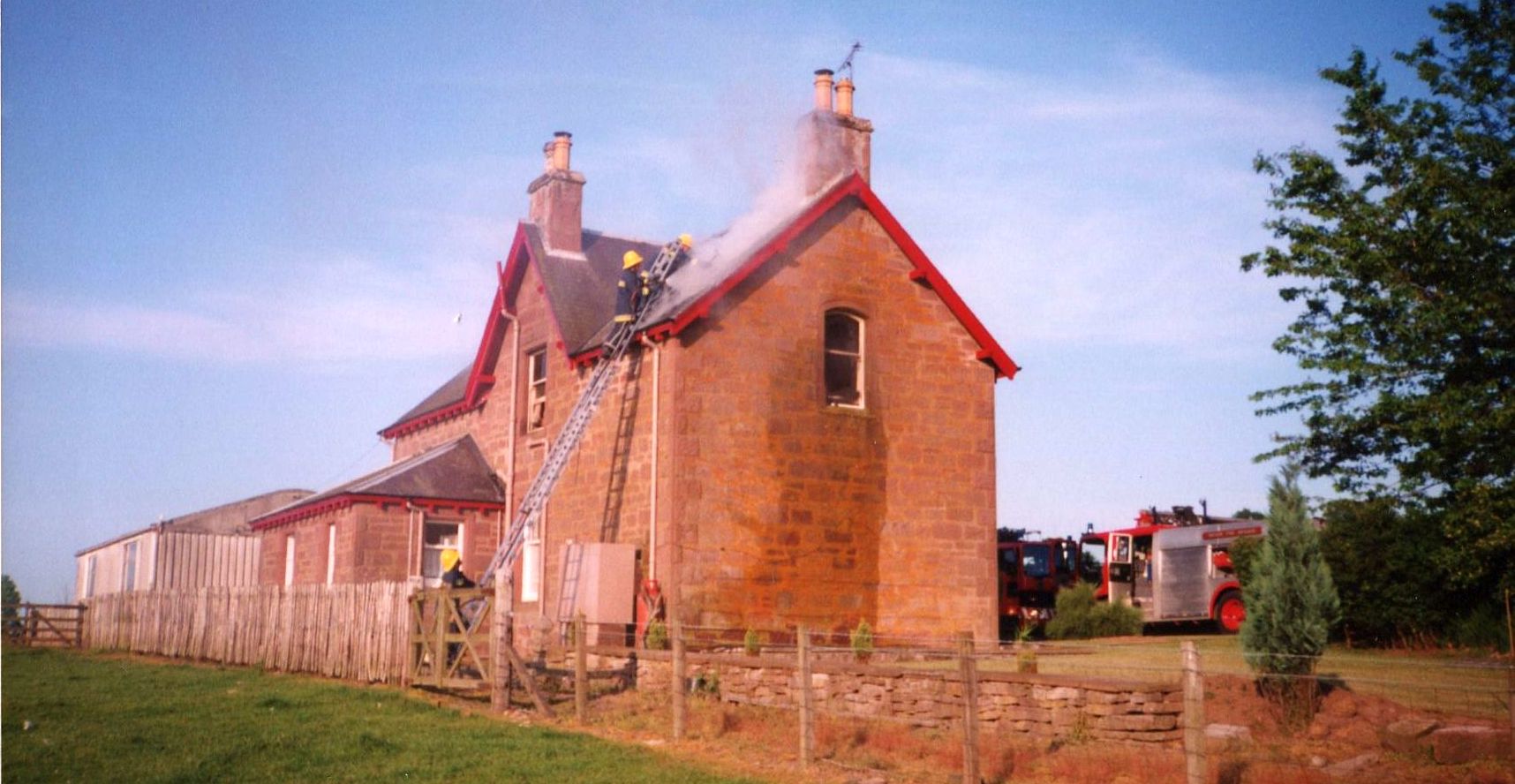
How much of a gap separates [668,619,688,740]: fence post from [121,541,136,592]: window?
1275 inches

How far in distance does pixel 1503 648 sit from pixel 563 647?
46.2 feet

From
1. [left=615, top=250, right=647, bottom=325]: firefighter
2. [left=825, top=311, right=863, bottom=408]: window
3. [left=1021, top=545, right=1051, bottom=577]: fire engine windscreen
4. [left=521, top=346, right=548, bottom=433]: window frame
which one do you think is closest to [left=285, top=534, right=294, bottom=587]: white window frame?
[left=521, top=346, right=548, bottom=433]: window frame

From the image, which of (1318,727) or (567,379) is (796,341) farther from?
(1318,727)

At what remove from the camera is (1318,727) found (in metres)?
14.3

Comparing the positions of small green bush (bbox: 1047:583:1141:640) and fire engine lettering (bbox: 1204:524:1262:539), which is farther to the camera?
small green bush (bbox: 1047:583:1141:640)

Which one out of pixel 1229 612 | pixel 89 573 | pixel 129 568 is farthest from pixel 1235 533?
pixel 89 573

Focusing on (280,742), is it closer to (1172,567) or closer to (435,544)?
(435,544)

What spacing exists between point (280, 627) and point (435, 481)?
5.61 metres

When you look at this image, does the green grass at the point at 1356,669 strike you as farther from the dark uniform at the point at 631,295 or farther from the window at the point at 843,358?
the dark uniform at the point at 631,295

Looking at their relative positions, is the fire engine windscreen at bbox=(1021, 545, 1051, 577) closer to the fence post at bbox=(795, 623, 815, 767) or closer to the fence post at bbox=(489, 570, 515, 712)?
the fence post at bbox=(489, 570, 515, 712)

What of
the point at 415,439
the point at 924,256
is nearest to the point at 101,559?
the point at 415,439

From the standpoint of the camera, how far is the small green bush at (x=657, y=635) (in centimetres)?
1945

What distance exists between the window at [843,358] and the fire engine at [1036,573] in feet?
36.4

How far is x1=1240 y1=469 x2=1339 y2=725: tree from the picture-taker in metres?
15.0
